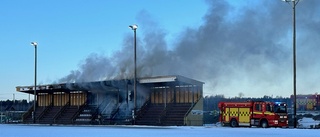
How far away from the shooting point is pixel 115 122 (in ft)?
188

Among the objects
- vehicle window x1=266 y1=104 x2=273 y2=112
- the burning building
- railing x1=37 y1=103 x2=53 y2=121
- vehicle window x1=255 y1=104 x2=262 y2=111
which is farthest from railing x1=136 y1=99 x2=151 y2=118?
railing x1=37 y1=103 x2=53 y2=121

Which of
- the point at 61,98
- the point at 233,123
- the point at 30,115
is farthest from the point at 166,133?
the point at 30,115

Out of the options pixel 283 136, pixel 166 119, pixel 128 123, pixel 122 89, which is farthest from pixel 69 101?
pixel 283 136

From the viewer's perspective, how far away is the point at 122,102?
60.3 meters

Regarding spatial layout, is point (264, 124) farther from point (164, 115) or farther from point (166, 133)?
point (164, 115)

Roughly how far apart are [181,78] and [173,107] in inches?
180

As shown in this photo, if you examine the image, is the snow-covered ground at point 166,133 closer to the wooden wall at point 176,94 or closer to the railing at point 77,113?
the wooden wall at point 176,94

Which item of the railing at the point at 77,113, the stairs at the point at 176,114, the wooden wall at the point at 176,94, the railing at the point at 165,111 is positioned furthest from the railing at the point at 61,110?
the stairs at the point at 176,114

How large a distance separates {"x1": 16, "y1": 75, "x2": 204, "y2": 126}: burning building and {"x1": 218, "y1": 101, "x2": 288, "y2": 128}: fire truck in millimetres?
6319

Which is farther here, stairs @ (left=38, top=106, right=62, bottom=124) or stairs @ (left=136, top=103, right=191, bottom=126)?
stairs @ (left=38, top=106, right=62, bottom=124)

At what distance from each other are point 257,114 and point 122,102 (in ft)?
70.1

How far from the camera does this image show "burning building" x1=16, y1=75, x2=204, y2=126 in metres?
52.8

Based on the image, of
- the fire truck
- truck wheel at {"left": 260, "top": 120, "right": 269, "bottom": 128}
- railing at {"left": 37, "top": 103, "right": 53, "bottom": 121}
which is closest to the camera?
the fire truck

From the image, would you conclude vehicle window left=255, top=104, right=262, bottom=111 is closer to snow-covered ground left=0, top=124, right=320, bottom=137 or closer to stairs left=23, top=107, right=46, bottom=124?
snow-covered ground left=0, top=124, right=320, bottom=137
